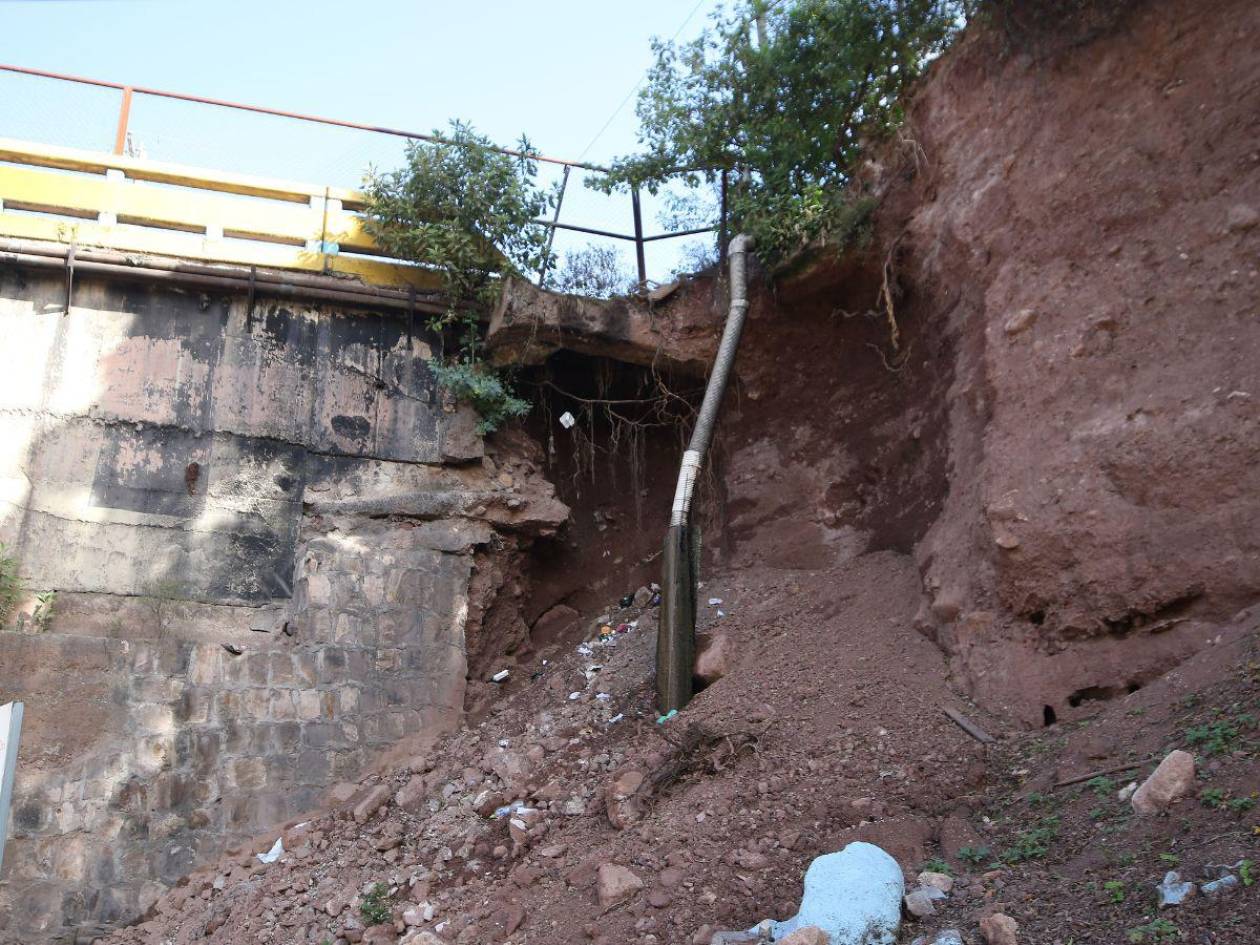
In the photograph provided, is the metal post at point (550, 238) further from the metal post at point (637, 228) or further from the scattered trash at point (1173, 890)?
the scattered trash at point (1173, 890)

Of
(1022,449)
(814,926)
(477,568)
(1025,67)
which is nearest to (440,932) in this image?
(814,926)

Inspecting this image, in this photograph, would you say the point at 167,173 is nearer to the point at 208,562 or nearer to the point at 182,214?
the point at 182,214

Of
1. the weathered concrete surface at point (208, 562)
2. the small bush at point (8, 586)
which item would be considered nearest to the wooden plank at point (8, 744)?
the weathered concrete surface at point (208, 562)

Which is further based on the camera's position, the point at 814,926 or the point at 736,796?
the point at 736,796

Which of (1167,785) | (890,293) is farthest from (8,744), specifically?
(890,293)

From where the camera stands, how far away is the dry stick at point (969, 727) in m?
5.55

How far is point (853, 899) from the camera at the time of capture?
4.28 metres

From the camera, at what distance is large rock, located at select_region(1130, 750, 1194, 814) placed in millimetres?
4168

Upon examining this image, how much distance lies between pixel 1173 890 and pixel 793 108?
6958 millimetres

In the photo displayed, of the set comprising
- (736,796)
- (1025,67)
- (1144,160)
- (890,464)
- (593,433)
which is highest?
(1025,67)

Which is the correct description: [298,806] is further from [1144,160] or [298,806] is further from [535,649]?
[1144,160]

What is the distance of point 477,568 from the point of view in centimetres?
879

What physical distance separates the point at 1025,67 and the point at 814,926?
5.78 meters

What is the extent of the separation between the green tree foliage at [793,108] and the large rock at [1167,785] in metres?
5.06
